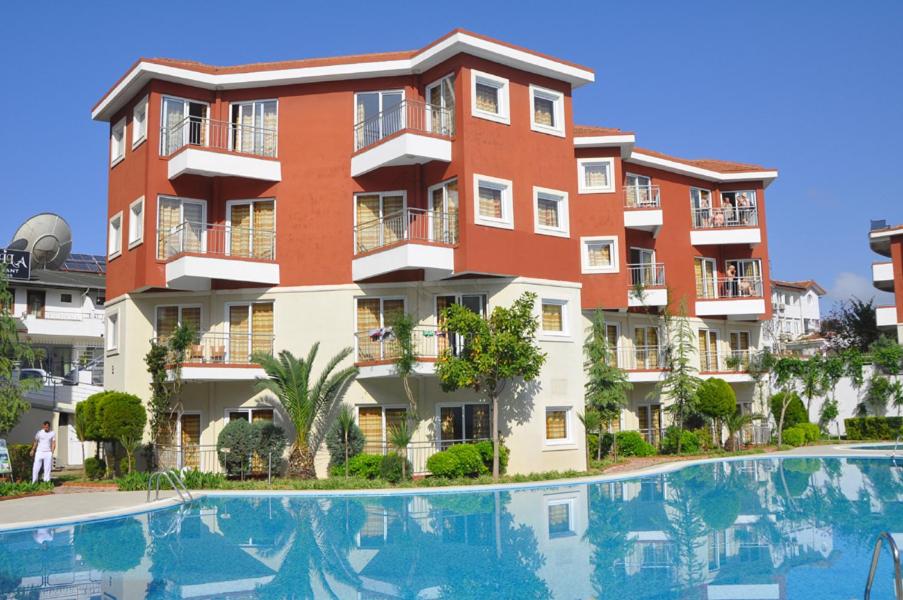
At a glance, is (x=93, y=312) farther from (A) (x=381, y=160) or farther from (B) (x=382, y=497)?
(B) (x=382, y=497)

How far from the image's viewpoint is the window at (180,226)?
27.4 m

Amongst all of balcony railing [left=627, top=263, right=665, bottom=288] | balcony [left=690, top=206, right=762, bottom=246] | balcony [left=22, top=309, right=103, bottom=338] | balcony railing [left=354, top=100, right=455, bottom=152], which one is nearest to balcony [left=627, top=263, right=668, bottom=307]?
balcony railing [left=627, top=263, right=665, bottom=288]

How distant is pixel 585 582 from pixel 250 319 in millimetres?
18569

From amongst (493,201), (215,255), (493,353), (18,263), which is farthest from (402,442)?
(18,263)

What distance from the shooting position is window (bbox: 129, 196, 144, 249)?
91.9ft

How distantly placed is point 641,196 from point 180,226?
1962 cm

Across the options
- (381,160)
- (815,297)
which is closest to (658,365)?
(381,160)

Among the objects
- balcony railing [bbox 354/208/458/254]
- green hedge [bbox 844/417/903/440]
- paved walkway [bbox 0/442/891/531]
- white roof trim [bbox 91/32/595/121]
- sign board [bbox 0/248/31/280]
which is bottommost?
paved walkway [bbox 0/442/891/531]

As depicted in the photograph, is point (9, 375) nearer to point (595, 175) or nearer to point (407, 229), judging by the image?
point (407, 229)

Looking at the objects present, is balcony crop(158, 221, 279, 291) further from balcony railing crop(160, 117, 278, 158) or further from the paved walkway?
the paved walkway

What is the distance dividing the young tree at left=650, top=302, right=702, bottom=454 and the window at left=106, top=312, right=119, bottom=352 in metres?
20.5

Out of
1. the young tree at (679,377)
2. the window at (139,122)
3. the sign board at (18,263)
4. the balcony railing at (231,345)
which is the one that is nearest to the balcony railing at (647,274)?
the young tree at (679,377)

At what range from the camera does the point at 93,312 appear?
1928 inches

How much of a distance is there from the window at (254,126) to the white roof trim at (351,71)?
29.0 inches
